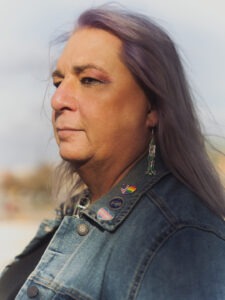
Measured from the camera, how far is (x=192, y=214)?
1.42 metres

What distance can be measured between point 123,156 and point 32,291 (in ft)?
2.00

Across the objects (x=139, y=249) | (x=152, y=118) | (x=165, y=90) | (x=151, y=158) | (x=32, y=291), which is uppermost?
(x=165, y=90)

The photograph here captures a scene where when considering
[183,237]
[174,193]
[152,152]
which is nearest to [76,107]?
[152,152]

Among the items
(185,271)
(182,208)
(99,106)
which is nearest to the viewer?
(185,271)

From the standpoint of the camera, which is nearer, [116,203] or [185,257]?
[185,257]

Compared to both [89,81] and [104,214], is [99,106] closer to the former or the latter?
[89,81]

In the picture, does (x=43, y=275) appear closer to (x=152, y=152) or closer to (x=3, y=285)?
(x=3, y=285)

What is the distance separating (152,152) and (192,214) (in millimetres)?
333

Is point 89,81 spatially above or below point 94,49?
below

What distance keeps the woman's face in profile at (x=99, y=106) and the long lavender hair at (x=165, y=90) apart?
0.04 m

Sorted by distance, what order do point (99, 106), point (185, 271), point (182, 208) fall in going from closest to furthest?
1. point (185, 271)
2. point (182, 208)
3. point (99, 106)

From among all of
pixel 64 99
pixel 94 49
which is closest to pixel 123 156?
pixel 64 99

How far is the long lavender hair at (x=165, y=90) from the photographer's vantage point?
159cm

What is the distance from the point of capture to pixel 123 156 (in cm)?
164
